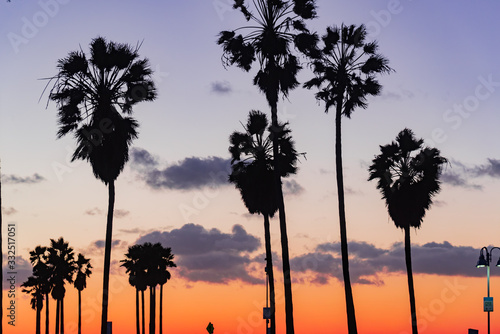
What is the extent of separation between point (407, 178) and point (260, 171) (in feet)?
37.0

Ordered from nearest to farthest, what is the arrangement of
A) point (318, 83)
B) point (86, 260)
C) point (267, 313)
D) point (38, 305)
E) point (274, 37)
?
point (274, 37), point (318, 83), point (267, 313), point (86, 260), point (38, 305)

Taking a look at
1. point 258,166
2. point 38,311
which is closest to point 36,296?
point 38,311

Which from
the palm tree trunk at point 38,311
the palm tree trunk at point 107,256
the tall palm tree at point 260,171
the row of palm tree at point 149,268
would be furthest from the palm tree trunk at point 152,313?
the palm tree trunk at point 107,256

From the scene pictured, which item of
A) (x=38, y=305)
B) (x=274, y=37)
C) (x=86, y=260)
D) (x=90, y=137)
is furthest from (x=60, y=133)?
(x=38, y=305)

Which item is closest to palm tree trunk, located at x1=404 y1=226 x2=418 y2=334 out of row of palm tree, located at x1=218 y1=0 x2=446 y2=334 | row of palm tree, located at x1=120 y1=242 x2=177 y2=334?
row of palm tree, located at x1=218 y1=0 x2=446 y2=334

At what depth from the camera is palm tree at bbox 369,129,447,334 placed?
54.5 metres

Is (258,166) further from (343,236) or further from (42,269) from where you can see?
(42,269)

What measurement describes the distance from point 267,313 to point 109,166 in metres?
27.2

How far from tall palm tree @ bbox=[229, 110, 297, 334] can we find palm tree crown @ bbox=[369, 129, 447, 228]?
7.06m

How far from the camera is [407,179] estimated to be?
55.1 meters

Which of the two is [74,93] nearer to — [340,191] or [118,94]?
[118,94]

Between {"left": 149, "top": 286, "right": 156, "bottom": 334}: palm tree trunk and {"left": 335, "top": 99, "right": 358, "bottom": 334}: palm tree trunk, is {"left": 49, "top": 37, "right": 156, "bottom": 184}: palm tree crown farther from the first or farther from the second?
{"left": 149, "top": 286, "right": 156, "bottom": 334}: palm tree trunk

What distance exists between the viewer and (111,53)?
36.3 metres

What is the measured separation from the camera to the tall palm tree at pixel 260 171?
5297cm
